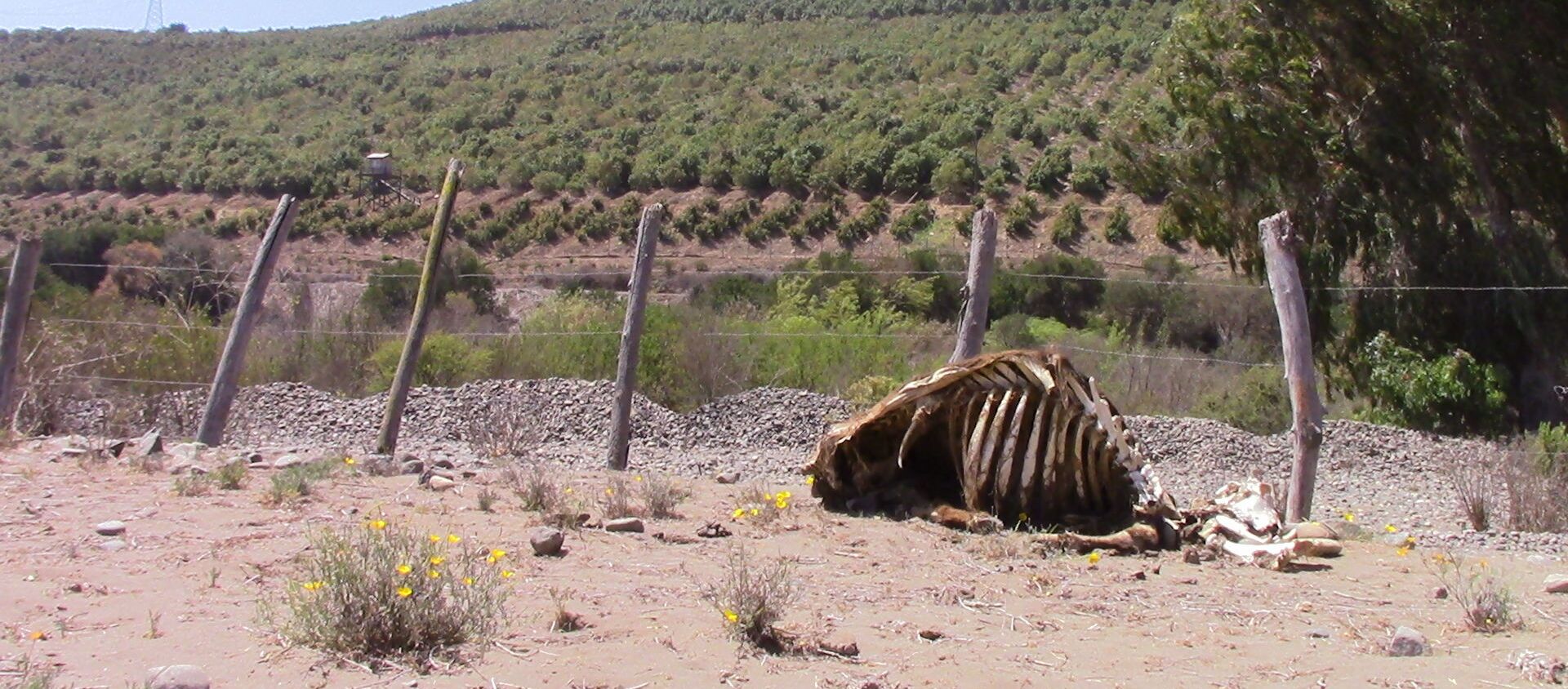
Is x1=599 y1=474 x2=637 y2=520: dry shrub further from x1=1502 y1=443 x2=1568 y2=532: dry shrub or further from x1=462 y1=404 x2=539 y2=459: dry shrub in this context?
x1=1502 y1=443 x2=1568 y2=532: dry shrub

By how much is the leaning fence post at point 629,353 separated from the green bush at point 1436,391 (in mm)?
8382

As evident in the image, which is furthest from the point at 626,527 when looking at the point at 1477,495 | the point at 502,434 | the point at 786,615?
the point at 1477,495

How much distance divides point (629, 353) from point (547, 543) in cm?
353

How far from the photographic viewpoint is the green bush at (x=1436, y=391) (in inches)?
526

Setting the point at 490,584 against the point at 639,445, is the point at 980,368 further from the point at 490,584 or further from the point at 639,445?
the point at 639,445

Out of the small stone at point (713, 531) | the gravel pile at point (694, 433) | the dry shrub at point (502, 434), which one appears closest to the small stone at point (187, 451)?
the gravel pile at point (694, 433)

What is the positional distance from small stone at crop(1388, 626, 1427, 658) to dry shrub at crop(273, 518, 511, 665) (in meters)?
2.99

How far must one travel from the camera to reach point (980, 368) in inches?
273

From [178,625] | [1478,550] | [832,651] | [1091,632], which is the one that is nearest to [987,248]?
[1478,550]

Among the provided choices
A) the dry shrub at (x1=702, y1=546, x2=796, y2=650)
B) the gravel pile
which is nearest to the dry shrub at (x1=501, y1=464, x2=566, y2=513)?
the dry shrub at (x1=702, y1=546, x2=796, y2=650)

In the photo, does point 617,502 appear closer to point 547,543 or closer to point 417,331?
point 547,543

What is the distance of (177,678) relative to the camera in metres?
3.80

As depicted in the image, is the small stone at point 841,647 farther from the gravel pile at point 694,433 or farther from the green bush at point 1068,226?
the green bush at point 1068,226

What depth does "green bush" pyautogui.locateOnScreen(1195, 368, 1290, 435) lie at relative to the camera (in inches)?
522
